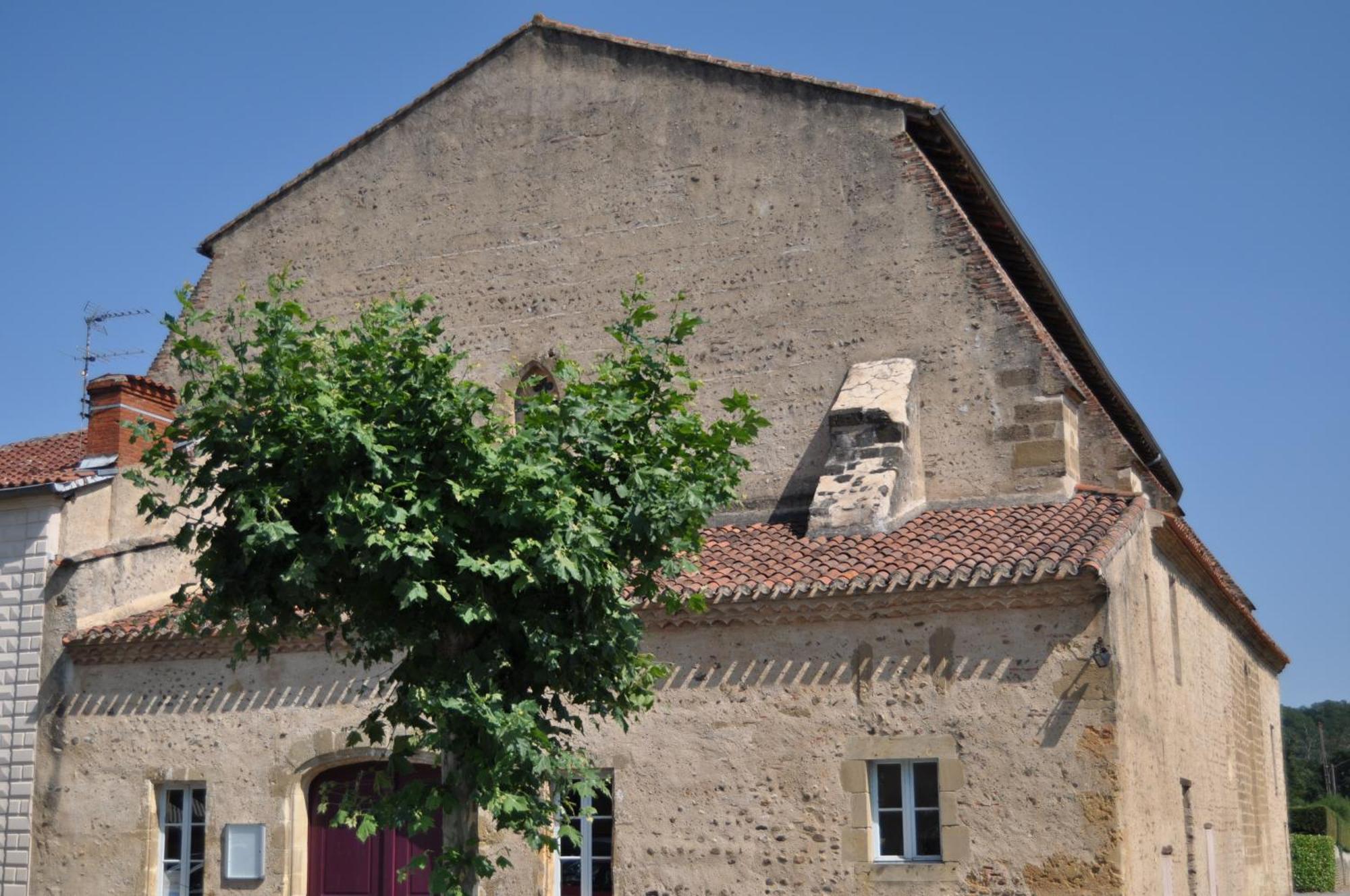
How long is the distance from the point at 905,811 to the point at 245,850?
7.01 m

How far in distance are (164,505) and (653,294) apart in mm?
8750

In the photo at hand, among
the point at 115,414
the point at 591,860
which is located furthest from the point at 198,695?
the point at 591,860

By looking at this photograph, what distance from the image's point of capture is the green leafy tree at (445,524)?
9.45 meters

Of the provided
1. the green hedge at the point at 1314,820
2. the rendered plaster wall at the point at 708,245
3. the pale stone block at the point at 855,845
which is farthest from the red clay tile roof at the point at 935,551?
the green hedge at the point at 1314,820

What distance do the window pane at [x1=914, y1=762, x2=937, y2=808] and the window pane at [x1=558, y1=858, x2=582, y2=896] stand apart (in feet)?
11.3

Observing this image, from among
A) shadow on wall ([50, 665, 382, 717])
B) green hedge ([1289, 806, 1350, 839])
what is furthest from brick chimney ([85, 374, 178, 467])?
green hedge ([1289, 806, 1350, 839])

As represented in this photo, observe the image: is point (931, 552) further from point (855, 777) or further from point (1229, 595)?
point (1229, 595)

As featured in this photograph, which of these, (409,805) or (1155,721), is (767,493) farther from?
(409,805)

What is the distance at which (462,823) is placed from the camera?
32.0ft

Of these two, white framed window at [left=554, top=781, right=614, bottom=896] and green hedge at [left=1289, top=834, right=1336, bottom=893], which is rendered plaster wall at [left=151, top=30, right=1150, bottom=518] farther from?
green hedge at [left=1289, top=834, right=1336, bottom=893]

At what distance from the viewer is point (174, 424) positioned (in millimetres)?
9648

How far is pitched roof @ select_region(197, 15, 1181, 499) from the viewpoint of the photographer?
16906mm

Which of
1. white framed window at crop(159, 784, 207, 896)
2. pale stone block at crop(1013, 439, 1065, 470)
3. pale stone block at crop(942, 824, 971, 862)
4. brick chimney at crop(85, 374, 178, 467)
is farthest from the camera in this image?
brick chimney at crop(85, 374, 178, 467)

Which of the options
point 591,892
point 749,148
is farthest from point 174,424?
point 749,148
